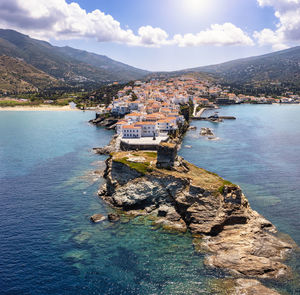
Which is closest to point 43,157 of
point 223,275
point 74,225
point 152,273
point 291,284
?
point 74,225

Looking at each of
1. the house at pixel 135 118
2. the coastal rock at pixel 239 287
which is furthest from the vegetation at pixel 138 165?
the house at pixel 135 118

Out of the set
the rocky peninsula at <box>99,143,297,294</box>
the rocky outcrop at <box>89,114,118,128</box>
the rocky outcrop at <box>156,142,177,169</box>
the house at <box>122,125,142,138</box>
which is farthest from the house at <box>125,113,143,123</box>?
the rocky outcrop at <box>156,142,177,169</box>

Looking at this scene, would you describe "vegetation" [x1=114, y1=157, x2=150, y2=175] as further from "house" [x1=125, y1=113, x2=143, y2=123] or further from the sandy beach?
the sandy beach

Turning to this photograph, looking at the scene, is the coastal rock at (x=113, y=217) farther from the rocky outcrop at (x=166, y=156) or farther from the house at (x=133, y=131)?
the house at (x=133, y=131)

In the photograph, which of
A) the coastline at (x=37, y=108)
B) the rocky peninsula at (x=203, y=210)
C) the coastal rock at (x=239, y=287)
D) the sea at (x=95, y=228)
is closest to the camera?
the coastal rock at (x=239, y=287)

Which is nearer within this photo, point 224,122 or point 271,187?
point 271,187

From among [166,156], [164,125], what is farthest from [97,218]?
[164,125]

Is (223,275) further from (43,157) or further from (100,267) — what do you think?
(43,157)

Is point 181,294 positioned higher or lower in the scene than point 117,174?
lower
